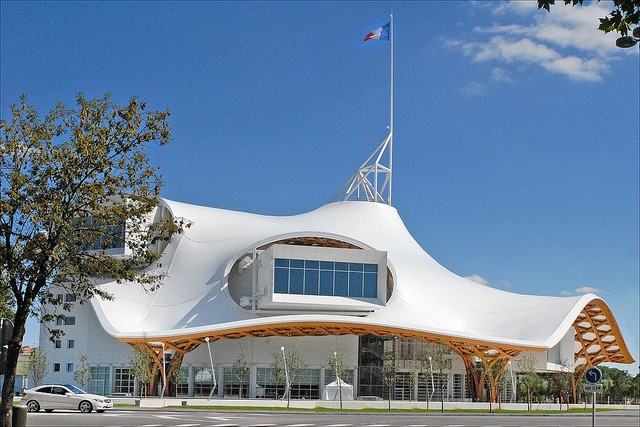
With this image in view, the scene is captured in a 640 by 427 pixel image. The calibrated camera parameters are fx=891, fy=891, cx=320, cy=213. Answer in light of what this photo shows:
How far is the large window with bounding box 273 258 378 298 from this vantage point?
64.8 metres

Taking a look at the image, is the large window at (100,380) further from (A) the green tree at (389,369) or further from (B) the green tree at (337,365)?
(A) the green tree at (389,369)

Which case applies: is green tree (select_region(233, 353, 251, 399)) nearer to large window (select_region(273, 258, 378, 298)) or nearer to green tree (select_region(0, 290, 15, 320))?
large window (select_region(273, 258, 378, 298))

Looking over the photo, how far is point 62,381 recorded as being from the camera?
70.0m

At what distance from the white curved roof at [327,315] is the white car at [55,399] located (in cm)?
2099

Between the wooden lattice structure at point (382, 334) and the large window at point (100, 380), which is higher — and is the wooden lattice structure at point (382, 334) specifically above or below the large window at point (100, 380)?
above

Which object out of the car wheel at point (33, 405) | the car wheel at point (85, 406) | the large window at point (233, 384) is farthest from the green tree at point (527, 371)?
the car wheel at point (33, 405)

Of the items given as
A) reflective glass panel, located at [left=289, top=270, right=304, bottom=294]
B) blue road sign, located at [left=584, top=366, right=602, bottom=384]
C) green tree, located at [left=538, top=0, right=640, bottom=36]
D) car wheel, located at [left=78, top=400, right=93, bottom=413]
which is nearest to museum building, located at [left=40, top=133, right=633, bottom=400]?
reflective glass panel, located at [left=289, top=270, right=304, bottom=294]

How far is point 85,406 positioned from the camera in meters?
38.4

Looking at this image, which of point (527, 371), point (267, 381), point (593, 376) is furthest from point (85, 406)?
point (527, 371)

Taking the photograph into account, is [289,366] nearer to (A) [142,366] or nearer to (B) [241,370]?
(B) [241,370]

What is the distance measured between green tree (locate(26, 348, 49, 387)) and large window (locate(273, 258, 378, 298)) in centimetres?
1942

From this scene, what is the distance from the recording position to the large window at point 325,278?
64812mm

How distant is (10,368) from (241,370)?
43.1m

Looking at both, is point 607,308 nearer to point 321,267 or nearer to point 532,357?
point 532,357
